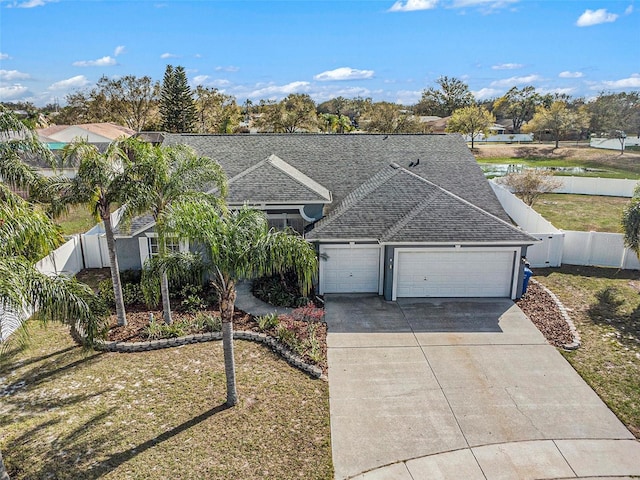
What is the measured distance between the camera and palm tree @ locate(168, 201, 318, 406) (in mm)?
8719

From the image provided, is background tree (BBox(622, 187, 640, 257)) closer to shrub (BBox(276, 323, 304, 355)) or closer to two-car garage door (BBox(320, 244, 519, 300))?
two-car garage door (BBox(320, 244, 519, 300))

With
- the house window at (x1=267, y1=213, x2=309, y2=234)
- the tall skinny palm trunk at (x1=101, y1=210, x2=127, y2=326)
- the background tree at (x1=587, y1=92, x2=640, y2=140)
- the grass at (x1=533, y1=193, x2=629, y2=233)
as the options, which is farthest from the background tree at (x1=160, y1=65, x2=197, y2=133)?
the background tree at (x1=587, y1=92, x2=640, y2=140)

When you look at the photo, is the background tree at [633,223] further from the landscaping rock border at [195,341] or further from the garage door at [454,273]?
the landscaping rock border at [195,341]

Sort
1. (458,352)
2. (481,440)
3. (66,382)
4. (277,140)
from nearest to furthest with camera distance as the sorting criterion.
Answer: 1. (481,440)
2. (66,382)
3. (458,352)
4. (277,140)

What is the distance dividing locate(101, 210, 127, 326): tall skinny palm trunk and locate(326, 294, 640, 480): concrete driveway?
5.89 meters

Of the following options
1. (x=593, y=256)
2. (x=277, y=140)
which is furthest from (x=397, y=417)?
(x=277, y=140)

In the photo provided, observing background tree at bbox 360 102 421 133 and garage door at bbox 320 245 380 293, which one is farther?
background tree at bbox 360 102 421 133

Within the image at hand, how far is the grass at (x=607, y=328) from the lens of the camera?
10.4 m

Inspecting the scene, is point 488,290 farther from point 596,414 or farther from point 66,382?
point 66,382

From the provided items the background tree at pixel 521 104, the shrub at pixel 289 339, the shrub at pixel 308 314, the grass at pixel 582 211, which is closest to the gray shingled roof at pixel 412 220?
the shrub at pixel 308 314

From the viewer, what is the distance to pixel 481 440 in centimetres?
891

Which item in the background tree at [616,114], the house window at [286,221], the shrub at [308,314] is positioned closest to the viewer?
the shrub at [308,314]

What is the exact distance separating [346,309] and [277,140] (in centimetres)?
967

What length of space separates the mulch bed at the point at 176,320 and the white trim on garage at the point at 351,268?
246 centimetres
